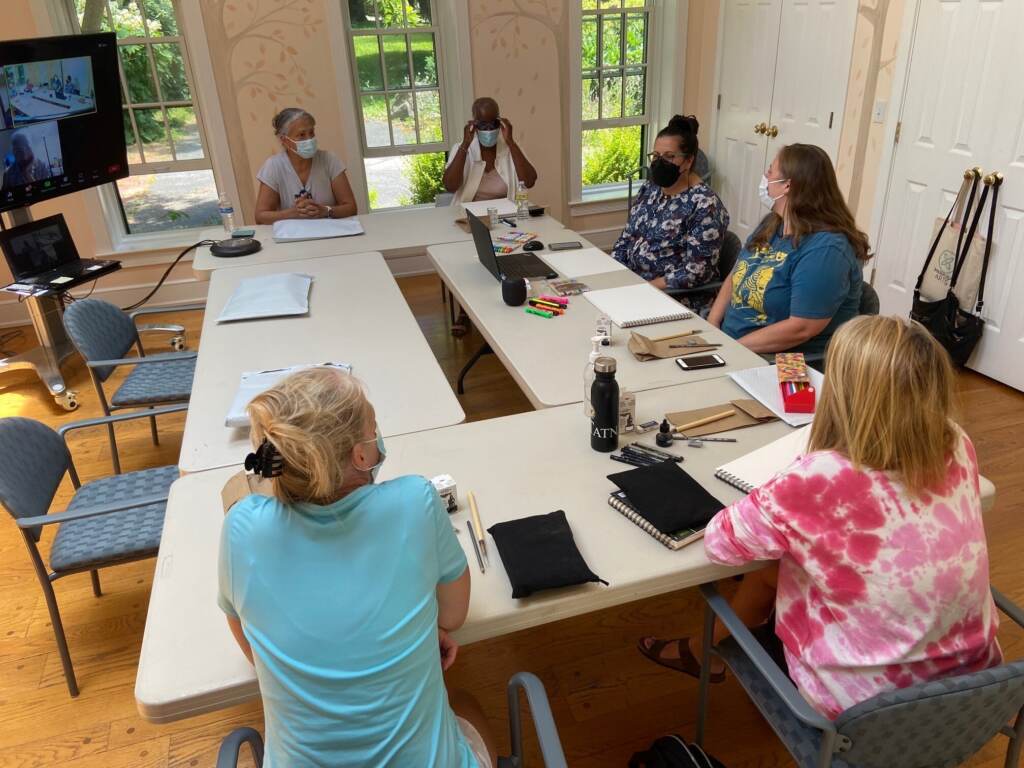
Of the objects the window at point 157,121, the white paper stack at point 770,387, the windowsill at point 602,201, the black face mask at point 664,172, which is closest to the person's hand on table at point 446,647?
the white paper stack at point 770,387

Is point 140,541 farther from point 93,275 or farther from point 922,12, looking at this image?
point 922,12

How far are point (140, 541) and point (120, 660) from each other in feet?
1.67

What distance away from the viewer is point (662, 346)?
226cm

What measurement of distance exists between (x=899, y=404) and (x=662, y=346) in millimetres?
1088

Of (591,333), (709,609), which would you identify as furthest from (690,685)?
(591,333)

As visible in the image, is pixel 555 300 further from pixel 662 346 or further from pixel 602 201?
pixel 602 201

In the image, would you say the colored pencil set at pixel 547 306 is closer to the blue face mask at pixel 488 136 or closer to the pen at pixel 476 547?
the pen at pixel 476 547

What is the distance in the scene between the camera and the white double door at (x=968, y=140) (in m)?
3.23

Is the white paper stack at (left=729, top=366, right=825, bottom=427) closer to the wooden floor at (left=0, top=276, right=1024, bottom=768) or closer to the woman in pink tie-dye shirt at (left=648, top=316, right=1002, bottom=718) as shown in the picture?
the woman in pink tie-dye shirt at (left=648, top=316, right=1002, bottom=718)

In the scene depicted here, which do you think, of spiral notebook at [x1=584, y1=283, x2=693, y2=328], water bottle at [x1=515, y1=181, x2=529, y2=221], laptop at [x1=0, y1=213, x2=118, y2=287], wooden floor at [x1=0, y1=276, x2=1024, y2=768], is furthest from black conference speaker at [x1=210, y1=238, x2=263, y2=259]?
spiral notebook at [x1=584, y1=283, x2=693, y2=328]

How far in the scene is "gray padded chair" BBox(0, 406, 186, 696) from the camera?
6.07 feet

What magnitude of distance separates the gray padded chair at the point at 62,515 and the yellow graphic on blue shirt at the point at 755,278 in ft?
6.38

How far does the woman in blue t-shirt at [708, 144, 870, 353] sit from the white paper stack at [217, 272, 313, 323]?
1608mm

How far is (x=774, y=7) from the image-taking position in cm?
452
